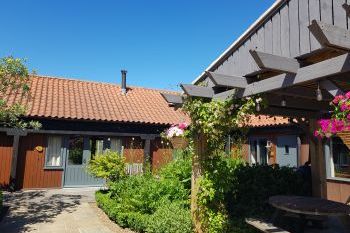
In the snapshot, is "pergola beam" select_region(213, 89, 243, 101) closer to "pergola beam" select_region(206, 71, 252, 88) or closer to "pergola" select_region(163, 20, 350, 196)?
"pergola" select_region(163, 20, 350, 196)

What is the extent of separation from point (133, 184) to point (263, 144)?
316 inches

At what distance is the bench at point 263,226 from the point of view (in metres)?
5.14

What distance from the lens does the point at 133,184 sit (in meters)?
8.74

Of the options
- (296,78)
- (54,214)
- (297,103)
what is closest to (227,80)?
(296,78)

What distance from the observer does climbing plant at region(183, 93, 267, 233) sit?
17.2ft

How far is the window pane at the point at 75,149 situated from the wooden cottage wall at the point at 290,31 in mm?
10884

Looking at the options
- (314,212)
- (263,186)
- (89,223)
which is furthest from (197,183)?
(89,223)

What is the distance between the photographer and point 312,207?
5152mm

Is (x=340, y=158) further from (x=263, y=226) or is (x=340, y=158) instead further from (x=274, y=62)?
(x=274, y=62)

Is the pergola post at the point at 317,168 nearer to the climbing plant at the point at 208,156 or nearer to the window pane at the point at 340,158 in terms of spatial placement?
the climbing plant at the point at 208,156

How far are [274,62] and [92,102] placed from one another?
13.1 m

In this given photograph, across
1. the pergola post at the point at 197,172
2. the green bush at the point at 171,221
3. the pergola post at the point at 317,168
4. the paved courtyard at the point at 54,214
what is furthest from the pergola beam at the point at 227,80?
the paved courtyard at the point at 54,214

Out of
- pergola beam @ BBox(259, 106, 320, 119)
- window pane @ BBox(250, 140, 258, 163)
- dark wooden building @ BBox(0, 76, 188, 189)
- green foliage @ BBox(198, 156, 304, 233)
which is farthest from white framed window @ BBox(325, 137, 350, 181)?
dark wooden building @ BBox(0, 76, 188, 189)

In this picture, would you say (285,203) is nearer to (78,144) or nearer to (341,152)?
(341,152)
